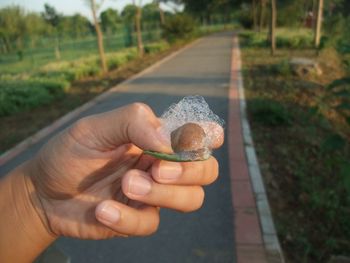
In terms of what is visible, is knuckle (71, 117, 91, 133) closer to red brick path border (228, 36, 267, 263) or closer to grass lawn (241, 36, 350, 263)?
red brick path border (228, 36, 267, 263)

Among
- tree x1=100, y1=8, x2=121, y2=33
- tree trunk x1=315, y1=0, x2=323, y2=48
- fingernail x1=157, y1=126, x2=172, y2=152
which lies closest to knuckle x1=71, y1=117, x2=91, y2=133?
fingernail x1=157, y1=126, x2=172, y2=152

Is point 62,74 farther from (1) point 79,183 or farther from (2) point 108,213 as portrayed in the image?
(2) point 108,213

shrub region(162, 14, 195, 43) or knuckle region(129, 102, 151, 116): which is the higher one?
knuckle region(129, 102, 151, 116)

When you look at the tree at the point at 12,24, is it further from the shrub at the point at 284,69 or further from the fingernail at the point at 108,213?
the fingernail at the point at 108,213

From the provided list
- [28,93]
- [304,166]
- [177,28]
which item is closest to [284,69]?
[304,166]

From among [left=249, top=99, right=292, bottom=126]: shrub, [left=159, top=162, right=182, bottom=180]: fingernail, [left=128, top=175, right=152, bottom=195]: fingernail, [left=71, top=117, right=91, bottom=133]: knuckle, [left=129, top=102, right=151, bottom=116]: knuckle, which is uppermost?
[left=129, top=102, right=151, bottom=116]: knuckle

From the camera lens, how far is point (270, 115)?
5930 millimetres

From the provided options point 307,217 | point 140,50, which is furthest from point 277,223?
point 140,50

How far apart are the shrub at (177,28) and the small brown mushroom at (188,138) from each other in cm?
2559

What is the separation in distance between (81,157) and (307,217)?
8.98 ft

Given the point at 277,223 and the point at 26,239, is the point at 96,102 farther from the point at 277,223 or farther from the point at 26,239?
the point at 26,239

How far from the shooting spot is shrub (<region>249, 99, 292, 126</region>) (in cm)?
583

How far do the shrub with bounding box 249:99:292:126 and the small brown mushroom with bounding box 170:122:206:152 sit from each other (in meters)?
5.00

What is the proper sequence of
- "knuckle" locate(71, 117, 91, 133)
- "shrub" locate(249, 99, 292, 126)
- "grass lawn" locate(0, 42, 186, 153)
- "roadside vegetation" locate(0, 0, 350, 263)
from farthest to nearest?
"grass lawn" locate(0, 42, 186, 153), "shrub" locate(249, 99, 292, 126), "roadside vegetation" locate(0, 0, 350, 263), "knuckle" locate(71, 117, 91, 133)
